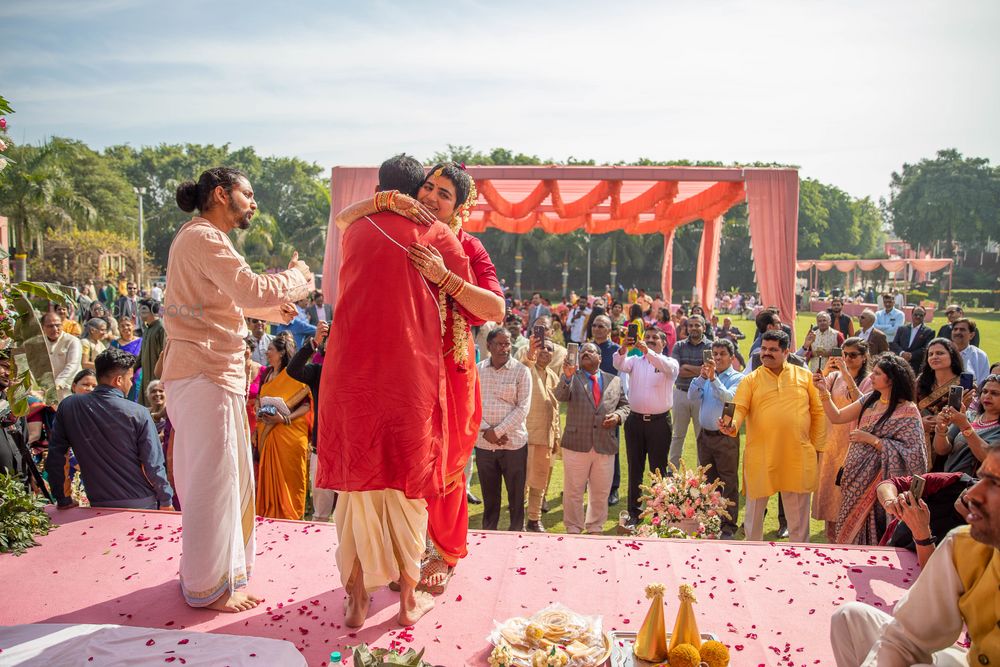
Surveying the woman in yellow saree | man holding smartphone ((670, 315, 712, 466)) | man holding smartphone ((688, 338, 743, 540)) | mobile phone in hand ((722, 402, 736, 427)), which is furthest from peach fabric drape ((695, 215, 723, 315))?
the woman in yellow saree

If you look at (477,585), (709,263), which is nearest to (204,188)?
(477,585)

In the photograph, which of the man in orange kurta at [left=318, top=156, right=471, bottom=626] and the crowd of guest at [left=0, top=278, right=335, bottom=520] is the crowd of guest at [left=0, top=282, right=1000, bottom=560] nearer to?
the crowd of guest at [left=0, top=278, right=335, bottom=520]

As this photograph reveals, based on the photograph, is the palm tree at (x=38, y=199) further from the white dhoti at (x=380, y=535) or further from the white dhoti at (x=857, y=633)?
the white dhoti at (x=857, y=633)

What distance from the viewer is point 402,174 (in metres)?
3.14

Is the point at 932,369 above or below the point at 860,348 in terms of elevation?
below

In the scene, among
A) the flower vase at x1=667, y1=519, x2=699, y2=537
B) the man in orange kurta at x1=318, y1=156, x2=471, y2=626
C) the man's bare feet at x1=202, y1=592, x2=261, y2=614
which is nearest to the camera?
the man in orange kurta at x1=318, y1=156, x2=471, y2=626

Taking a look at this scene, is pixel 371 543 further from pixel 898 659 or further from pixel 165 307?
pixel 898 659

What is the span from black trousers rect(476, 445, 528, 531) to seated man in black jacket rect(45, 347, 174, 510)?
2258 mm

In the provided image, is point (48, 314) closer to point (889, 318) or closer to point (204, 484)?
point (204, 484)

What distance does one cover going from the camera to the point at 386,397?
2938 millimetres

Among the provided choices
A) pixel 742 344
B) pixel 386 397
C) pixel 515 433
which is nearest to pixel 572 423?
pixel 515 433

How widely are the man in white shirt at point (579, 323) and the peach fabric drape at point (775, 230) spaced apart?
9.95 feet

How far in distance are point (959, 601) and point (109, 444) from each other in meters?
4.29

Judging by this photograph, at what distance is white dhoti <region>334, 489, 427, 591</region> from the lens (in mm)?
2980
